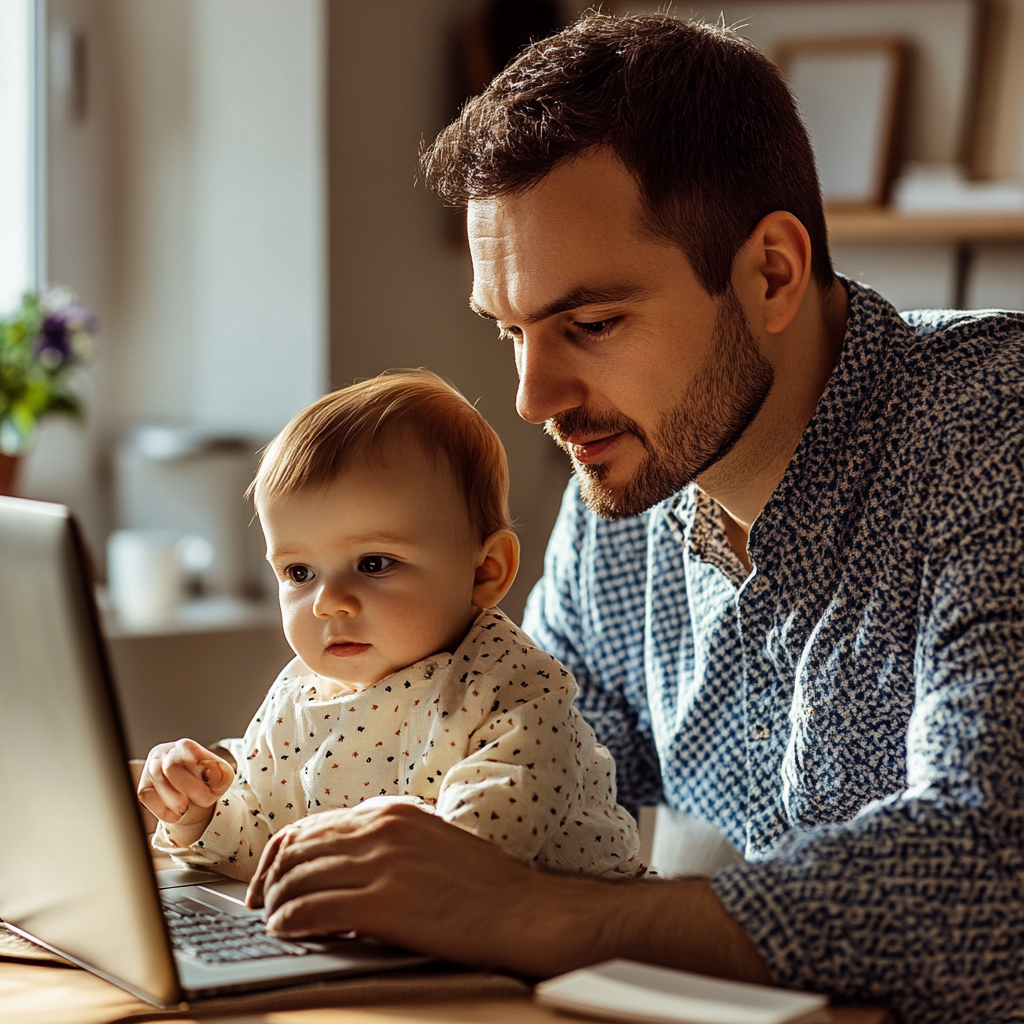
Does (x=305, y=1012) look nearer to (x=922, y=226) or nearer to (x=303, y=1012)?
(x=303, y=1012)

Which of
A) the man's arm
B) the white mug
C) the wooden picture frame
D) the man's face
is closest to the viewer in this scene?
the man's face

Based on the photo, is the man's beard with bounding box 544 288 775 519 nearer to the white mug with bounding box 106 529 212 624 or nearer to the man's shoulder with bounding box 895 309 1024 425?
the man's shoulder with bounding box 895 309 1024 425

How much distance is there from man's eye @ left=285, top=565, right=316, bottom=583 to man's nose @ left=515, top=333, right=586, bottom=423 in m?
0.27

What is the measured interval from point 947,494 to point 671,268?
0.34 meters

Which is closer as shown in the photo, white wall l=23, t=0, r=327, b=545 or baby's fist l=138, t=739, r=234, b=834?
baby's fist l=138, t=739, r=234, b=834

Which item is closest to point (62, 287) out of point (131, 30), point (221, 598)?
point (131, 30)

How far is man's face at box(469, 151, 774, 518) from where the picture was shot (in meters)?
1.24

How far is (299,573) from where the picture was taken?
1108 mm

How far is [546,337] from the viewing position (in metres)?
1.27

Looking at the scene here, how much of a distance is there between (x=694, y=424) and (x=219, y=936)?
2.15 feet

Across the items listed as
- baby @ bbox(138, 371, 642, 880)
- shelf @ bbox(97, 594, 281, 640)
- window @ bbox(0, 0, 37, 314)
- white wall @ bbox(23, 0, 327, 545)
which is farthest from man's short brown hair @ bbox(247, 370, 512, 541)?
window @ bbox(0, 0, 37, 314)

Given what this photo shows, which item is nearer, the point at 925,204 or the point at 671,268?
the point at 671,268

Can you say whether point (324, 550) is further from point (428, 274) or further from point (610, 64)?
point (428, 274)

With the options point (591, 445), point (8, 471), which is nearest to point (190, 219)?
point (8, 471)
